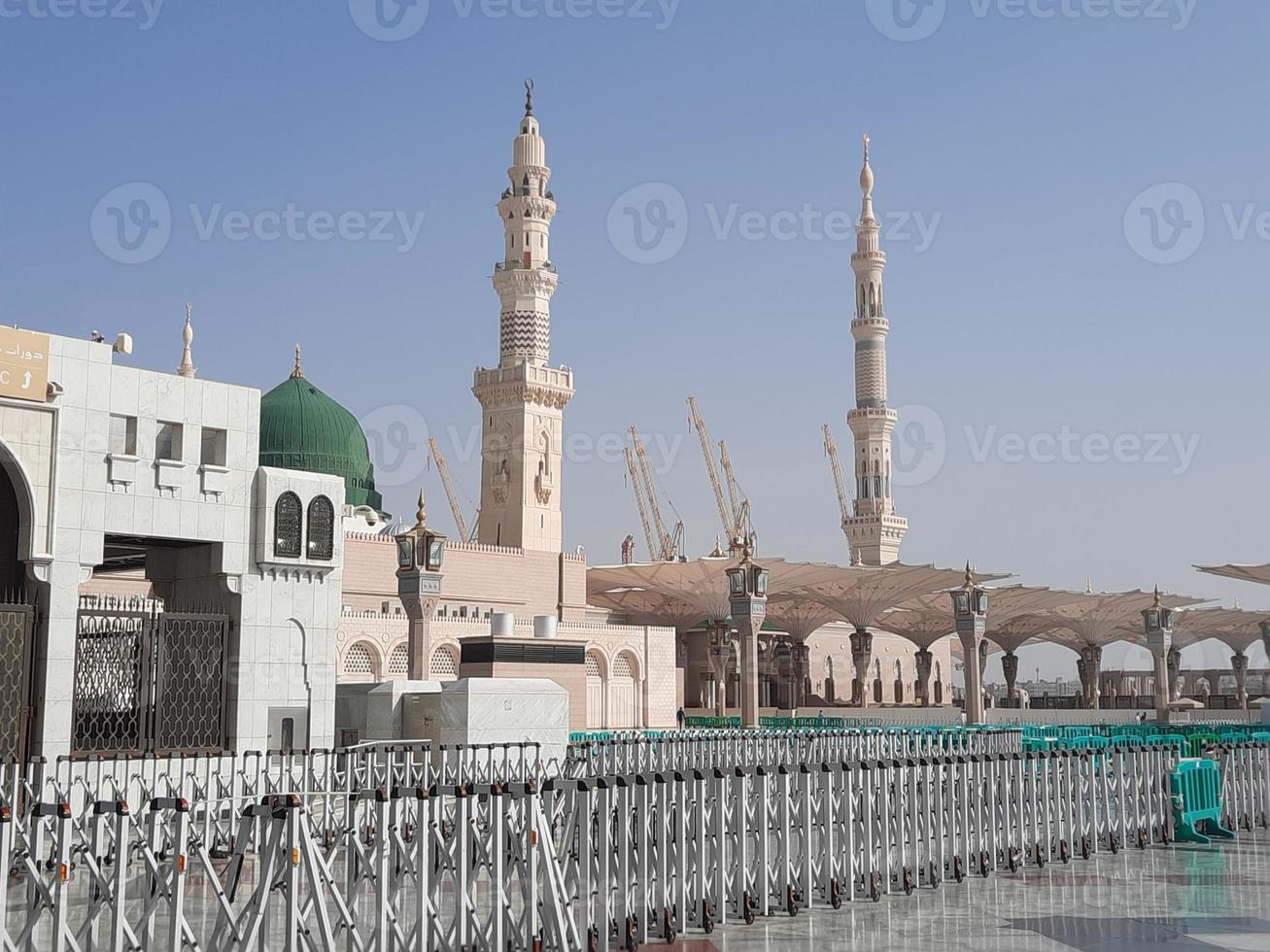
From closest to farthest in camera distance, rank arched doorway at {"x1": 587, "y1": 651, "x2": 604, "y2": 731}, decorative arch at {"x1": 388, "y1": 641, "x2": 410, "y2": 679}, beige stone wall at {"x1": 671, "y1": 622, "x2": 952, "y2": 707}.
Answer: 1. decorative arch at {"x1": 388, "y1": 641, "x2": 410, "y2": 679}
2. arched doorway at {"x1": 587, "y1": 651, "x2": 604, "y2": 731}
3. beige stone wall at {"x1": 671, "y1": 622, "x2": 952, "y2": 707}

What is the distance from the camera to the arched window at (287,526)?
18.5 metres

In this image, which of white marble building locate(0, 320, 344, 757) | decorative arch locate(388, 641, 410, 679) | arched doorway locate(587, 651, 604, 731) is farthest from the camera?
arched doorway locate(587, 651, 604, 731)

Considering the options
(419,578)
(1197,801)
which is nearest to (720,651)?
(419,578)

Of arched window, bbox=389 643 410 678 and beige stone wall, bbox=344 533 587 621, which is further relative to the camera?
beige stone wall, bbox=344 533 587 621

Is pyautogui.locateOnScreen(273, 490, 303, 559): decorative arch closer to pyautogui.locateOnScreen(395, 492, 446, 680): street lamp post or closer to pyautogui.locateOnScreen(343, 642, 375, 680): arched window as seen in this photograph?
pyautogui.locateOnScreen(395, 492, 446, 680): street lamp post

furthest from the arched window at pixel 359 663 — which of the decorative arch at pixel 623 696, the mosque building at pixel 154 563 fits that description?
the mosque building at pixel 154 563

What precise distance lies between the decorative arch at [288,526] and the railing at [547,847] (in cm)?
372

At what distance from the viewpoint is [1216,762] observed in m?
16.5

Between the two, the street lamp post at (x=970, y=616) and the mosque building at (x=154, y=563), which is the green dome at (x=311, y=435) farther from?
the mosque building at (x=154, y=563)

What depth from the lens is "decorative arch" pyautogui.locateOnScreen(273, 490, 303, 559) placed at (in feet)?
60.6

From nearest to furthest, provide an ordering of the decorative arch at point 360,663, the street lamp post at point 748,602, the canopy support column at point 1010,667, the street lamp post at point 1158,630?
the street lamp post at point 748,602 → the street lamp post at point 1158,630 → the decorative arch at point 360,663 → the canopy support column at point 1010,667

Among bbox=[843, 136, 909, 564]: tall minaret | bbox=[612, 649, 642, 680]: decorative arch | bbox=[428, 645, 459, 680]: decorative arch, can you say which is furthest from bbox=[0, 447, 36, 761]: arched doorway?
bbox=[843, 136, 909, 564]: tall minaret

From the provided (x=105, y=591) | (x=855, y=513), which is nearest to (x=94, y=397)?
(x=105, y=591)

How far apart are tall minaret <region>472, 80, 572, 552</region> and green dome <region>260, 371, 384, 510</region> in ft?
21.0
